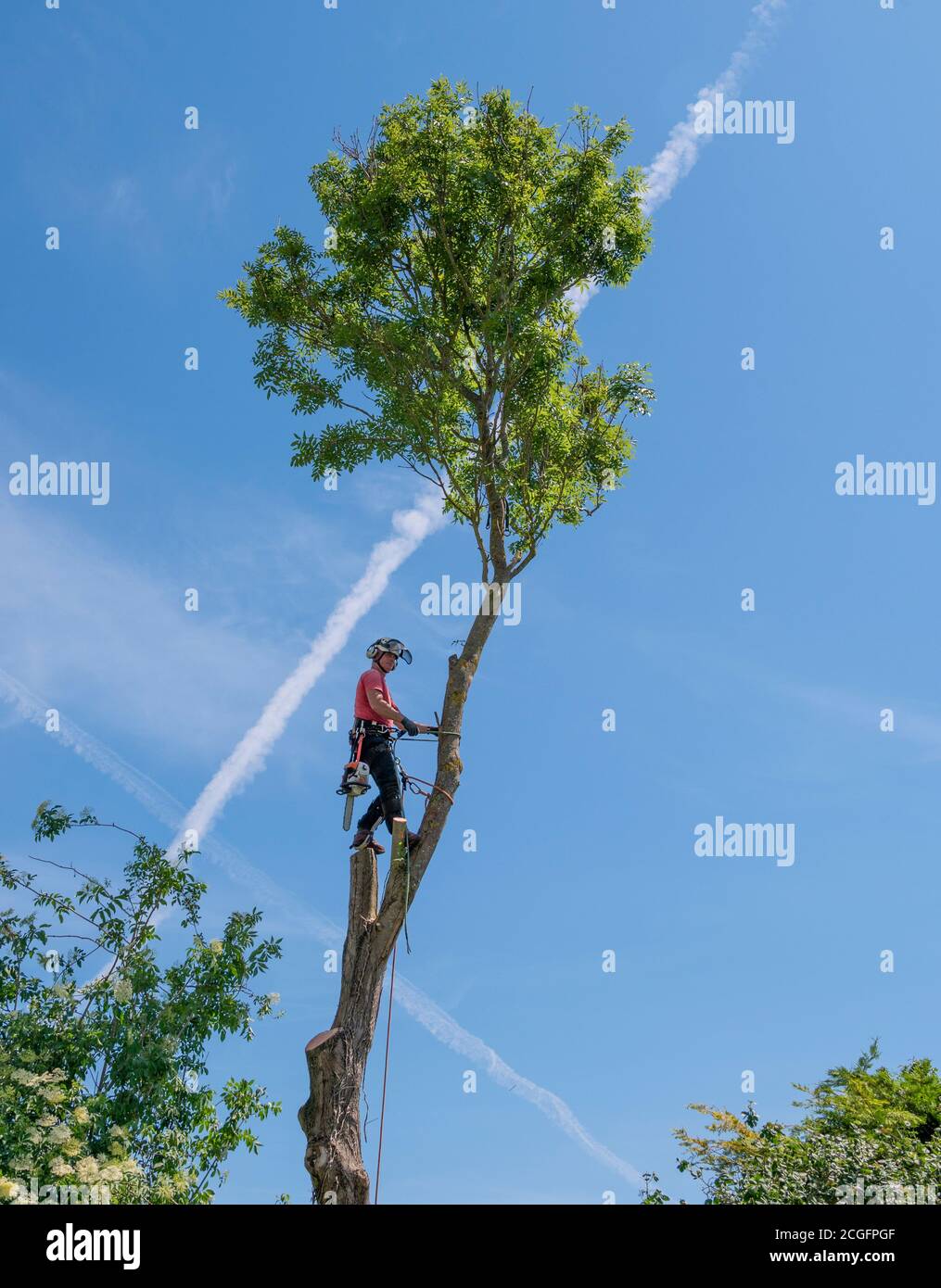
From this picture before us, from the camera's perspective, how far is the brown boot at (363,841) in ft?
35.1

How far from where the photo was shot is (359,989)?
9.83m

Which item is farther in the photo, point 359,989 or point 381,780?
point 381,780

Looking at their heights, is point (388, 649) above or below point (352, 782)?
above

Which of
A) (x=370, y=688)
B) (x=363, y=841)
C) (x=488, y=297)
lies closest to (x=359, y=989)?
(x=363, y=841)

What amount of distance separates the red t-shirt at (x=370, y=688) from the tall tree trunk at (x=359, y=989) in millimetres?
676

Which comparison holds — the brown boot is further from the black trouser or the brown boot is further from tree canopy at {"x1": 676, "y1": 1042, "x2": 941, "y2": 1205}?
tree canopy at {"x1": 676, "y1": 1042, "x2": 941, "y2": 1205}

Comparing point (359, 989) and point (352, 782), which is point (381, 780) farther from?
point (359, 989)

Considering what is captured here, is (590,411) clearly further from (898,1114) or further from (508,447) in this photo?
(898,1114)

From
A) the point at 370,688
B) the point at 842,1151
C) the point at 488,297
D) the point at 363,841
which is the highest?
the point at 488,297

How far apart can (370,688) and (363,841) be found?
1.55 meters

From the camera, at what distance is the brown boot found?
10.7 meters

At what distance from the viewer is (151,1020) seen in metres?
10.6

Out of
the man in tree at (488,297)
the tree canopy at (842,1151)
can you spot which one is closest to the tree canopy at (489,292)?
the man in tree at (488,297)
